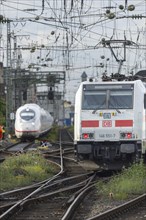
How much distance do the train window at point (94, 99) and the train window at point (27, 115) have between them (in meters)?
28.3

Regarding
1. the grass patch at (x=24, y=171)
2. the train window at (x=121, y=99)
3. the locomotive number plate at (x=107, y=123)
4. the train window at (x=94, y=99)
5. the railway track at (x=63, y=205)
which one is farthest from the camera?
the train window at (x=94, y=99)

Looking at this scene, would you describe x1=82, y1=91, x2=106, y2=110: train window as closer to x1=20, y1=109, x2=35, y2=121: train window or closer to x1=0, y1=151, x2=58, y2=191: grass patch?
x1=0, y1=151, x2=58, y2=191: grass patch

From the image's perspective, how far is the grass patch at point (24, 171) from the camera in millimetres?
18500

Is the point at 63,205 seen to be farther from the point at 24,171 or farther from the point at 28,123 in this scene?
the point at 28,123

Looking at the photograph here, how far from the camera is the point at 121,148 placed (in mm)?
20250

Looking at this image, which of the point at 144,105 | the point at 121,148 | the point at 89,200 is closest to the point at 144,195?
the point at 89,200

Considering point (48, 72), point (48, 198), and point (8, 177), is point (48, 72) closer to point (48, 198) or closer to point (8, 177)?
point (8, 177)

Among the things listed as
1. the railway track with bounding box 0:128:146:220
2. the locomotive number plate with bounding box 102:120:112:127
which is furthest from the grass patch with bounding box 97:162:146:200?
the locomotive number plate with bounding box 102:120:112:127

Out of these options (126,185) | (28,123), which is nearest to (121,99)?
(126,185)

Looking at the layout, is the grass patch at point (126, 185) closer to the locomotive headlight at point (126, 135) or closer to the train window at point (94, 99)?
the locomotive headlight at point (126, 135)

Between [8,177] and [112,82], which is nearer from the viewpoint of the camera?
[8,177]

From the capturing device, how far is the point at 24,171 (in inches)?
806

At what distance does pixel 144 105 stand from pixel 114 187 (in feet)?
18.3

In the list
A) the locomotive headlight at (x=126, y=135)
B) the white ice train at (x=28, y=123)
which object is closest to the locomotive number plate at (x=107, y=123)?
the locomotive headlight at (x=126, y=135)
